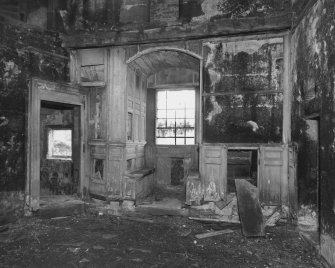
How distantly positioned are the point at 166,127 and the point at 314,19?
16.8 ft

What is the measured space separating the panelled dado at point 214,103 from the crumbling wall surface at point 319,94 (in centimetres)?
47

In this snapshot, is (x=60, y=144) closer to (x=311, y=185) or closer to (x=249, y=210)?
(x=249, y=210)

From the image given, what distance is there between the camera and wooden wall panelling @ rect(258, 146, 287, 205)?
5938mm

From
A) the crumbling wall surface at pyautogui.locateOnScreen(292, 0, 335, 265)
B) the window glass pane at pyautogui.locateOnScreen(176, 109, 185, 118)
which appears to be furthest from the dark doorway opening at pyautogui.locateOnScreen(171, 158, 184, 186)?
the crumbling wall surface at pyautogui.locateOnScreen(292, 0, 335, 265)

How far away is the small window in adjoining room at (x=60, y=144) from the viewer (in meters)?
7.87

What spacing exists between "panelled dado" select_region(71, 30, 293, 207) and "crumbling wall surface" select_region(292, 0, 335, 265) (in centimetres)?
47

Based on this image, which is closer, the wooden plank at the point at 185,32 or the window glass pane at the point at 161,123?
the wooden plank at the point at 185,32

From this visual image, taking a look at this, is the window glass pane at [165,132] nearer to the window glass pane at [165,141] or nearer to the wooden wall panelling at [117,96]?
the window glass pane at [165,141]

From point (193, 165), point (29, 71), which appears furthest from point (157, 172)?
point (29, 71)

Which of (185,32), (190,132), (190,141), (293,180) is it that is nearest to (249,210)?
(293,180)

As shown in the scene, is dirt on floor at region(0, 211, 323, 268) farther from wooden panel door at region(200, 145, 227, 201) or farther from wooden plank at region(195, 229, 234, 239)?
wooden panel door at region(200, 145, 227, 201)

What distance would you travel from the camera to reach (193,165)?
8.27m

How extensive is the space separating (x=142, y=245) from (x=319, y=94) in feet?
13.0

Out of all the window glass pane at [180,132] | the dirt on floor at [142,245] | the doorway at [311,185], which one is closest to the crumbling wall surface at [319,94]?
the doorway at [311,185]
